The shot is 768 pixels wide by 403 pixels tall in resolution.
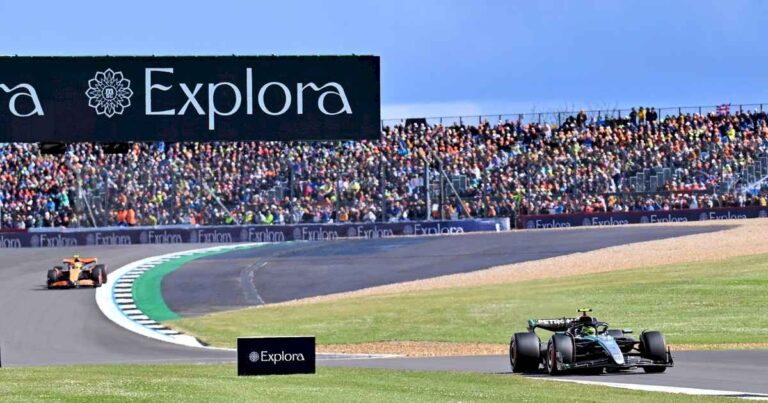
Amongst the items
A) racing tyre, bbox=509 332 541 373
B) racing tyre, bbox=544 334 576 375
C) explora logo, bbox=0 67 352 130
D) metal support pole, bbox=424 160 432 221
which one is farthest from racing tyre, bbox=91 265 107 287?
racing tyre, bbox=544 334 576 375

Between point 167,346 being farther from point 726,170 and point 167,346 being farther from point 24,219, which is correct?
point 726,170

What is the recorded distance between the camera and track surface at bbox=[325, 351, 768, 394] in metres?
20.0

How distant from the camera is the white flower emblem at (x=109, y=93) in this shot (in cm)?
2377

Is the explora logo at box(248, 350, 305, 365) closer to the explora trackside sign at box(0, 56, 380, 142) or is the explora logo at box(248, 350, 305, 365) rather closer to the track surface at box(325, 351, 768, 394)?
the track surface at box(325, 351, 768, 394)

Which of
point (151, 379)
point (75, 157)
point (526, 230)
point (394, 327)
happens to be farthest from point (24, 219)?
point (151, 379)

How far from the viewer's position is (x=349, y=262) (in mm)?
46438

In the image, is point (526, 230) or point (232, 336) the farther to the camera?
point (526, 230)

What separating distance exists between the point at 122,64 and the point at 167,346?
10502 mm

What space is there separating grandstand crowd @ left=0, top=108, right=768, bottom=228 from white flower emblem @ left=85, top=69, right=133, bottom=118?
2422cm

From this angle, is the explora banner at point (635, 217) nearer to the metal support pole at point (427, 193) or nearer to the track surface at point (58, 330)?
the metal support pole at point (427, 193)

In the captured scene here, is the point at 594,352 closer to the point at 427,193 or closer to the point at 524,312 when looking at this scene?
the point at 524,312

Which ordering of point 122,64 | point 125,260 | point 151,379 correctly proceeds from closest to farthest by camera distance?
point 151,379
point 122,64
point 125,260

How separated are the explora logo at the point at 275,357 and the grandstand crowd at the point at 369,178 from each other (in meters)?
29.6

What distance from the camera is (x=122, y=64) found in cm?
2361
